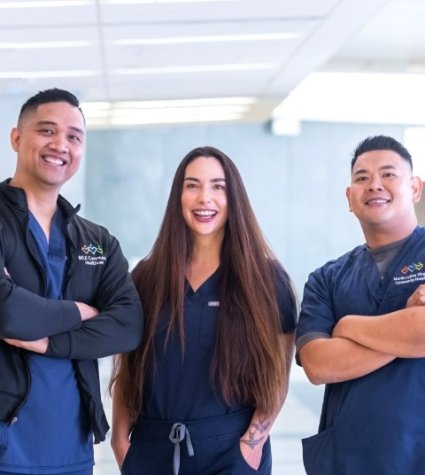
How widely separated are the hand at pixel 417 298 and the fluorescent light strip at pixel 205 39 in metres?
4.29

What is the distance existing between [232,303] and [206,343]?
0.47 feet

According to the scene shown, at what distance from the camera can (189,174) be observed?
2340mm

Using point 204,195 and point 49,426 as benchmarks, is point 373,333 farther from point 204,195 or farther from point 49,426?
point 49,426

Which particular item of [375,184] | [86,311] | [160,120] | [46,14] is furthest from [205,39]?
[86,311]

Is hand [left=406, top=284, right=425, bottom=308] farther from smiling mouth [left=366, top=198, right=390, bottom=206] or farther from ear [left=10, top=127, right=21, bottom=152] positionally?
ear [left=10, top=127, right=21, bottom=152]

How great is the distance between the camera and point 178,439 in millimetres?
2125

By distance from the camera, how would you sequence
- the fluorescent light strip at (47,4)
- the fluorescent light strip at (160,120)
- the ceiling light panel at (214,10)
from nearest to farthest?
the fluorescent light strip at (47,4), the ceiling light panel at (214,10), the fluorescent light strip at (160,120)

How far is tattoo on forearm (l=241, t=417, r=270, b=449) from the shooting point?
2184 mm

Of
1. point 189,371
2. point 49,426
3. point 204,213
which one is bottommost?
point 49,426

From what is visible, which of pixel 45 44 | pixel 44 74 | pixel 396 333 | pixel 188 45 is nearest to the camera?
pixel 396 333

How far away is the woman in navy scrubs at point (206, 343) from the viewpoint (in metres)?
2.17

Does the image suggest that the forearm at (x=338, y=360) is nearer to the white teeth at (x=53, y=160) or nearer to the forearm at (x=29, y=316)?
the forearm at (x=29, y=316)

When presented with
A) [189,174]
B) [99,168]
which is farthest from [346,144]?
[189,174]

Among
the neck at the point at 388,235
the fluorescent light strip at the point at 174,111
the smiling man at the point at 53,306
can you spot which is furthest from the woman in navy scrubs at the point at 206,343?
the fluorescent light strip at the point at 174,111
